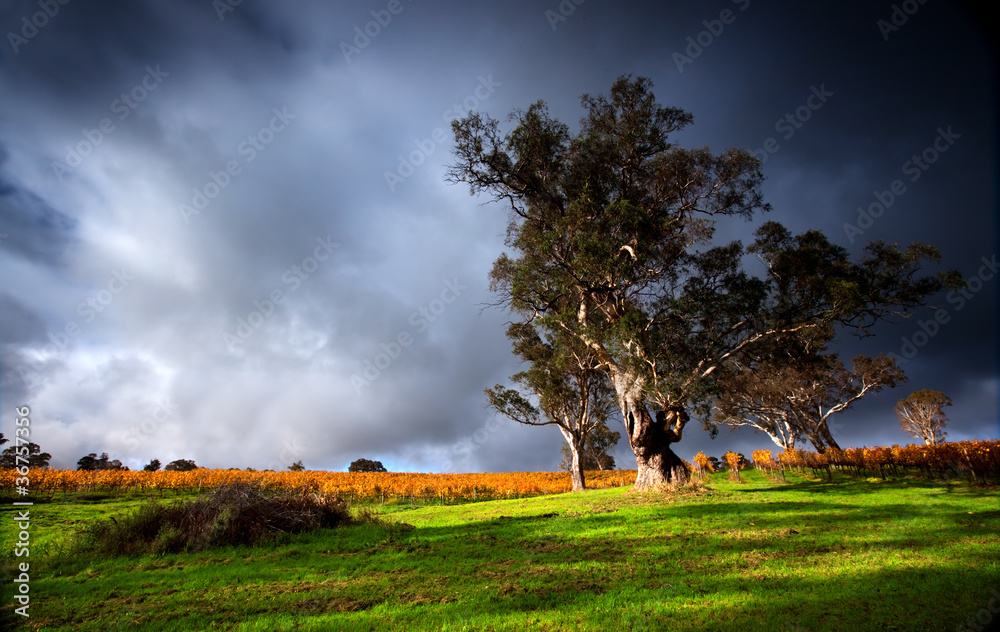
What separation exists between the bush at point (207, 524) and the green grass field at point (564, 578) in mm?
589

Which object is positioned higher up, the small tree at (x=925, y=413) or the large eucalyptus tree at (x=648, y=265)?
the large eucalyptus tree at (x=648, y=265)

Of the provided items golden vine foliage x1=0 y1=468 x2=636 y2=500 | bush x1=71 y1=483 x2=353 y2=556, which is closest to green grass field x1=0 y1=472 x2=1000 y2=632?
bush x1=71 y1=483 x2=353 y2=556

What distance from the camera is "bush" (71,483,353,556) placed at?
10.4 metres

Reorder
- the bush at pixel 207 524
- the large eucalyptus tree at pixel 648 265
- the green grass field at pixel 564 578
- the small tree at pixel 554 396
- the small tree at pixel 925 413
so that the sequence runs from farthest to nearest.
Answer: the small tree at pixel 925 413 → the small tree at pixel 554 396 → the large eucalyptus tree at pixel 648 265 → the bush at pixel 207 524 → the green grass field at pixel 564 578

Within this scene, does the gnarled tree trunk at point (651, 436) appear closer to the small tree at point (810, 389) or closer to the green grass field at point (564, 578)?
the green grass field at point (564, 578)

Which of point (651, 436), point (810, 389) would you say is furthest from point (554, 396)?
point (810, 389)

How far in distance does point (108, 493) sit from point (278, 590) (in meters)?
28.0

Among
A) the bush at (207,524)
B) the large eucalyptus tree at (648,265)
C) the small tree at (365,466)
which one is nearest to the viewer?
the bush at (207,524)

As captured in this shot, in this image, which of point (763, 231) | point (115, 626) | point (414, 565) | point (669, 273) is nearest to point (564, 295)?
point (669, 273)

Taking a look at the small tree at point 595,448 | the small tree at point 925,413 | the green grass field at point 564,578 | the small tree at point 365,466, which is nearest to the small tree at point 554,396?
the small tree at point 595,448

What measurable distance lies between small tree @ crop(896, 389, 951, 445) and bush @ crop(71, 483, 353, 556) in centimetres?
5424

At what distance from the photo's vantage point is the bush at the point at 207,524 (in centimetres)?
1038

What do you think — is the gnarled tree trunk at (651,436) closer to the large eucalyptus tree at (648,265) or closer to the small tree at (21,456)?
the large eucalyptus tree at (648,265)

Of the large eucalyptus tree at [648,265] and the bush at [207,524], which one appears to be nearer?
the bush at [207,524]
